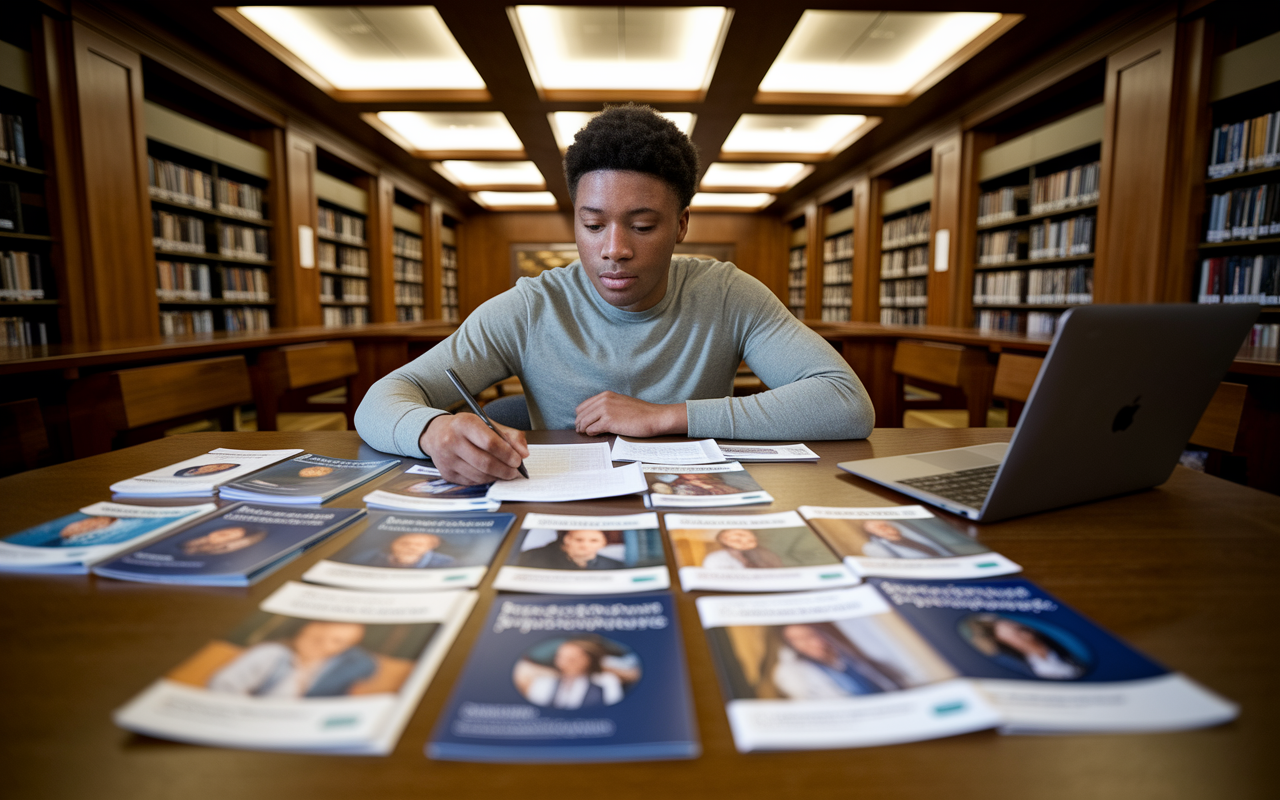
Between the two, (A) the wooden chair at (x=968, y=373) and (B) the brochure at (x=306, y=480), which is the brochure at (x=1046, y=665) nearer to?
(B) the brochure at (x=306, y=480)

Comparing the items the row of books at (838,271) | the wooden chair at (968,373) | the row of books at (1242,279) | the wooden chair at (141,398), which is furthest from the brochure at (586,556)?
the row of books at (838,271)

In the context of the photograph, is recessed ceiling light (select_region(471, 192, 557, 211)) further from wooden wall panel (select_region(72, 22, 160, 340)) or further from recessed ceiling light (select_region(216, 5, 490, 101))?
wooden wall panel (select_region(72, 22, 160, 340))

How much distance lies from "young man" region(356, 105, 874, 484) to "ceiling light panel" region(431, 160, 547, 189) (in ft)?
21.2

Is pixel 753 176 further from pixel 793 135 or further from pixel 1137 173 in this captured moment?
pixel 1137 173

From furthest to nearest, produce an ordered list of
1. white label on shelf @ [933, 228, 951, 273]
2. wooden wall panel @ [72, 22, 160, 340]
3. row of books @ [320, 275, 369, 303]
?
row of books @ [320, 275, 369, 303] < white label on shelf @ [933, 228, 951, 273] < wooden wall panel @ [72, 22, 160, 340]

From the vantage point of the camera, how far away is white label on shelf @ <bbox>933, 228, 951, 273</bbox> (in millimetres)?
5664

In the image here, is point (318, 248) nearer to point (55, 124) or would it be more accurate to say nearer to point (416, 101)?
point (416, 101)

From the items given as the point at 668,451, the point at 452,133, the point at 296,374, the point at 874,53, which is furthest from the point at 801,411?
the point at 452,133

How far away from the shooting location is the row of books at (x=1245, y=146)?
3.04 meters

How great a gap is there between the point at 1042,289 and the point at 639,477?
5.17 metres

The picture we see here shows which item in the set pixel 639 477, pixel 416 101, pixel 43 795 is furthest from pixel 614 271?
pixel 416 101

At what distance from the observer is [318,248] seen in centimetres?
582

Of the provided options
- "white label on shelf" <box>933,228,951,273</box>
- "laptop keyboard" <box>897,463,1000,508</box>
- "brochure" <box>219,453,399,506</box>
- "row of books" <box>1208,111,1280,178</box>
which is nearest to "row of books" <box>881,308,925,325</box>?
"white label on shelf" <box>933,228,951,273</box>

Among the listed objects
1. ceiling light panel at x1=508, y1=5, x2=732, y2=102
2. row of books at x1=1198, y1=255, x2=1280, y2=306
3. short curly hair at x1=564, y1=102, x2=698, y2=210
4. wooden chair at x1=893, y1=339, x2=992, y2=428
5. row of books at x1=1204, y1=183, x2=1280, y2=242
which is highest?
ceiling light panel at x1=508, y1=5, x2=732, y2=102
